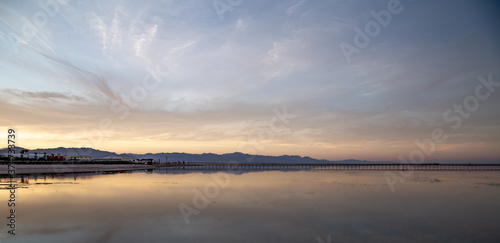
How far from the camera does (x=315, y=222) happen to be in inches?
571

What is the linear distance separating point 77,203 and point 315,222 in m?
15.2

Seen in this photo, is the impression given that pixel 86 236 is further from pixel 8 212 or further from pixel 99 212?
pixel 8 212

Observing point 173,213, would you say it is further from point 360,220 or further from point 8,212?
point 360,220

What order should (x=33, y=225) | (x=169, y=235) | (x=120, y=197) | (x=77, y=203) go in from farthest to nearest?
(x=120, y=197) → (x=77, y=203) → (x=33, y=225) → (x=169, y=235)

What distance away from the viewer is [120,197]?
21.8 metres

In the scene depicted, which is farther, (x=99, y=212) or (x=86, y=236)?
(x=99, y=212)

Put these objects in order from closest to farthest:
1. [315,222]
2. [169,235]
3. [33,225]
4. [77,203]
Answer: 1. [169,235]
2. [33,225]
3. [315,222]
4. [77,203]

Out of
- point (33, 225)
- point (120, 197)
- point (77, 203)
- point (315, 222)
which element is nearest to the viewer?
point (33, 225)

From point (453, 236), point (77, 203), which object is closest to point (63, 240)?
point (77, 203)

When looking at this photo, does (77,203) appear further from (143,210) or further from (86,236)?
(86,236)

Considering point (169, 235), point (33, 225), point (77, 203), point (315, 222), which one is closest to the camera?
point (169, 235)

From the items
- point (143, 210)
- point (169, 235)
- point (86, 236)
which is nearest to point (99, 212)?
point (143, 210)

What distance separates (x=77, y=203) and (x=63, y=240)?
29.2 feet

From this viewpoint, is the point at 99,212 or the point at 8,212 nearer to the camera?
the point at 8,212
